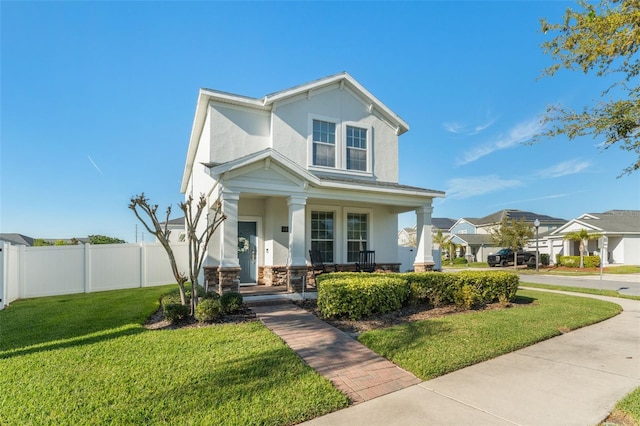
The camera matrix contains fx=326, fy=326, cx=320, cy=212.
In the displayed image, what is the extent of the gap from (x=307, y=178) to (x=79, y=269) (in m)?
9.11

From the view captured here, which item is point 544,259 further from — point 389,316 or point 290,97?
point 389,316

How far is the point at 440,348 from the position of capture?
17.3ft

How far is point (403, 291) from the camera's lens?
25.4ft

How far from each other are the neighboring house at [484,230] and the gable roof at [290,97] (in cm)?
2933

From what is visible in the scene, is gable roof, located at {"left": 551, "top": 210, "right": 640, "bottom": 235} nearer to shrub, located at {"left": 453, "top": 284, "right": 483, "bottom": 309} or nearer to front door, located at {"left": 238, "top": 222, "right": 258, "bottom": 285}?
shrub, located at {"left": 453, "top": 284, "right": 483, "bottom": 309}

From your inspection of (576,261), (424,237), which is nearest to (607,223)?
(576,261)

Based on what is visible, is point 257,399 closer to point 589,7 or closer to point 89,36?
point 589,7

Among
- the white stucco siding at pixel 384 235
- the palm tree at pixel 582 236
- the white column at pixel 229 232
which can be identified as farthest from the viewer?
the palm tree at pixel 582 236

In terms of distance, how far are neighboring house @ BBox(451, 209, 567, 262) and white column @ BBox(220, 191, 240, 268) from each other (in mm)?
35466

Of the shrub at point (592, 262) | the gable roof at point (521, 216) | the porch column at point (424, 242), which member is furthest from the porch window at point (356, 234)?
the gable roof at point (521, 216)

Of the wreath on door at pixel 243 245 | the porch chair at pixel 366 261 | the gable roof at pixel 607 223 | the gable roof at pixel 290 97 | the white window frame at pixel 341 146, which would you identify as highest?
the gable roof at pixel 290 97

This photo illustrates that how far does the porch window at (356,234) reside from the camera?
12.7 m

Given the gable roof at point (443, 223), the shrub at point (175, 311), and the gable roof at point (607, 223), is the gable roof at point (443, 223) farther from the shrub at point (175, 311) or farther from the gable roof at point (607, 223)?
the shrub at point (175, 311)

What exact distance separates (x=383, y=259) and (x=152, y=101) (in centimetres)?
1111
